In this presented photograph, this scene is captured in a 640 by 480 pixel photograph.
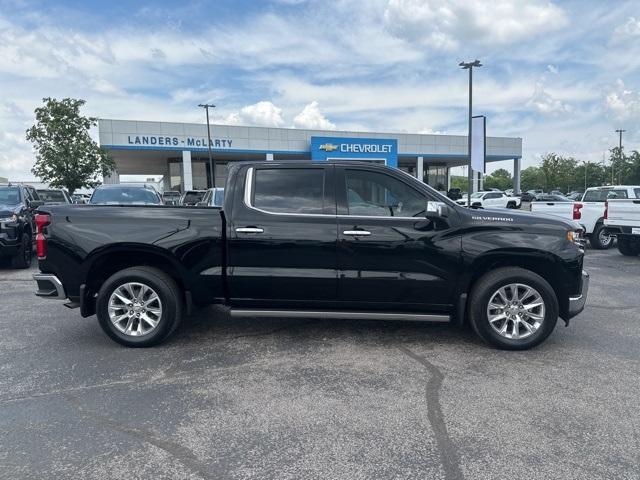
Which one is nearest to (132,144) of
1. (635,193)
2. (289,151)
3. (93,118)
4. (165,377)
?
(93,118)

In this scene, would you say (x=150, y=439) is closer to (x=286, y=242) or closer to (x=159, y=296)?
(x=159, y=296)

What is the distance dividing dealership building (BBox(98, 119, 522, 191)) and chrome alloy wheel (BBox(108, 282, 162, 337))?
2719 centimetres

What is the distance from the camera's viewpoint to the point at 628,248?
1151 cm

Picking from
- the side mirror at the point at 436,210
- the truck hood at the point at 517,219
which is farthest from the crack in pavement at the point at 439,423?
the truck hood at the point at 517,219

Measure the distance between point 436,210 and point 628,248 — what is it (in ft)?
31.4

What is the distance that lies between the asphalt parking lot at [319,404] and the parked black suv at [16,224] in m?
4.75

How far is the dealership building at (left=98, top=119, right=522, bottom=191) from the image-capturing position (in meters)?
35.8

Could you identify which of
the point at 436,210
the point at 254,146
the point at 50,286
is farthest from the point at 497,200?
the point at 50,286

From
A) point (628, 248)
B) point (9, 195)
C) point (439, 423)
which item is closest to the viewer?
point (439, 423)

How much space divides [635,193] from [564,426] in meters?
13.0

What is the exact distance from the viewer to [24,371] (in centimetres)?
429

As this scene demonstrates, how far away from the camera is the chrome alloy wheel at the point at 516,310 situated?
4660 millimetres

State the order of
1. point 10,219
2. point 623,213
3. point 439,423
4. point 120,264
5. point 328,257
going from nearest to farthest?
point 439,423 → point 328,257 → point 120,264 → point 10,219 → point 623,213

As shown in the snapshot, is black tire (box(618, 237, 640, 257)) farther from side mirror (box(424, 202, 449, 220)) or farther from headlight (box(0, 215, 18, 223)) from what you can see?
headlight (box(0, 215, 18, 223))
